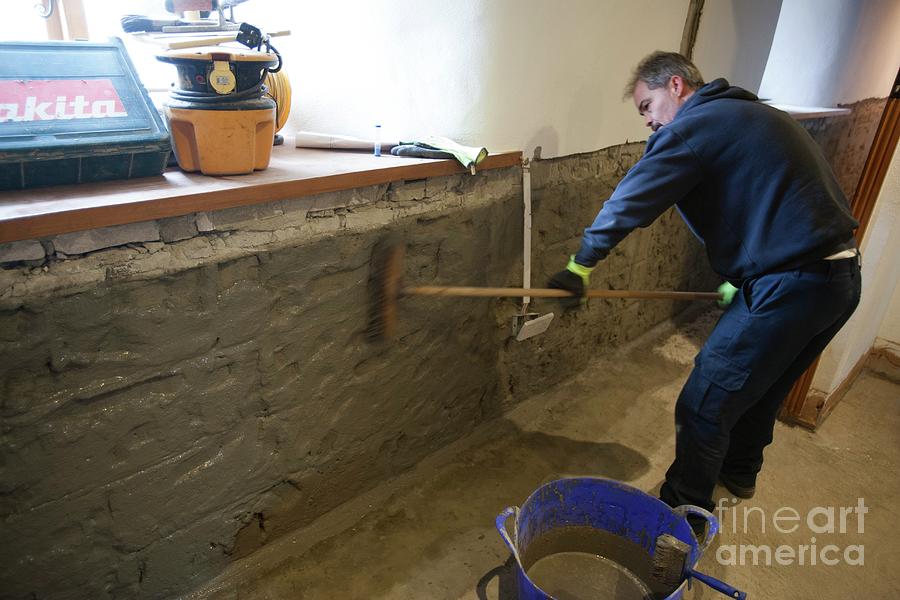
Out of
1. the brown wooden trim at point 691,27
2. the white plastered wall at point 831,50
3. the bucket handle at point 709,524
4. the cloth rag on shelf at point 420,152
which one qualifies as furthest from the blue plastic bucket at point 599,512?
the white plastered wall at point 831,50

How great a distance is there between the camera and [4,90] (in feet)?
3.95

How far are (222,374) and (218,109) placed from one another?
2.02ft

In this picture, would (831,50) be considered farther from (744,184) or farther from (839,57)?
(744,184)

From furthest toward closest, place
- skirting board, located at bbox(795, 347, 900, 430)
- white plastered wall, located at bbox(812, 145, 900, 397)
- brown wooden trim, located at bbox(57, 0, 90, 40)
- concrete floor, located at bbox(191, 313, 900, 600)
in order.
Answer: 1. skirting board, located at bbox(795, 347, 900, 430)
2. white plastered wall, located at bbox(812, 145, 900, 397)
3. brown wooden trim, located at bbox(57, 0, 90, 40)
4. concrete floor, located at bbox(191, 313, 900, 600)

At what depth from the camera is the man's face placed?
180 cm

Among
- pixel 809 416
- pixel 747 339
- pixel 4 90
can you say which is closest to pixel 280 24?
pixel 4 90

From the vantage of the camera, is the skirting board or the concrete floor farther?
the skirting board

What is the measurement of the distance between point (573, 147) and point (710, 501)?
1.30m

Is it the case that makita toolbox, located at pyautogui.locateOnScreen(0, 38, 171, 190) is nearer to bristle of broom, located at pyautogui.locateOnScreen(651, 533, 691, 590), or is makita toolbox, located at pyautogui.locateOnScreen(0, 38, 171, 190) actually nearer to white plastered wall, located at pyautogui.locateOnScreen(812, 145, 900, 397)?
bristle of broom, located at pyautogui.locateOnScreen(651, 533, 691, 590)

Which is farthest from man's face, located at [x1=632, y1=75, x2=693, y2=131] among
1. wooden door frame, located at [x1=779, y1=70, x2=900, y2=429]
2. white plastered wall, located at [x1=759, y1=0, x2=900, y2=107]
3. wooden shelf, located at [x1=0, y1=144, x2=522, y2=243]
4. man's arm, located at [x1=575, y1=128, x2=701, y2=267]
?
white plastered wall, located at [x1=759, y1=0, x2=900, y2=107]

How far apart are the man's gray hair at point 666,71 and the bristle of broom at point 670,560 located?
1.31 m

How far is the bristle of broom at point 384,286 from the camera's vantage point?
1.58 meters

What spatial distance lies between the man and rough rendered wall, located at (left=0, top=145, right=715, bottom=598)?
442 millimetres

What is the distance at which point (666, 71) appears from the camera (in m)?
1.81
